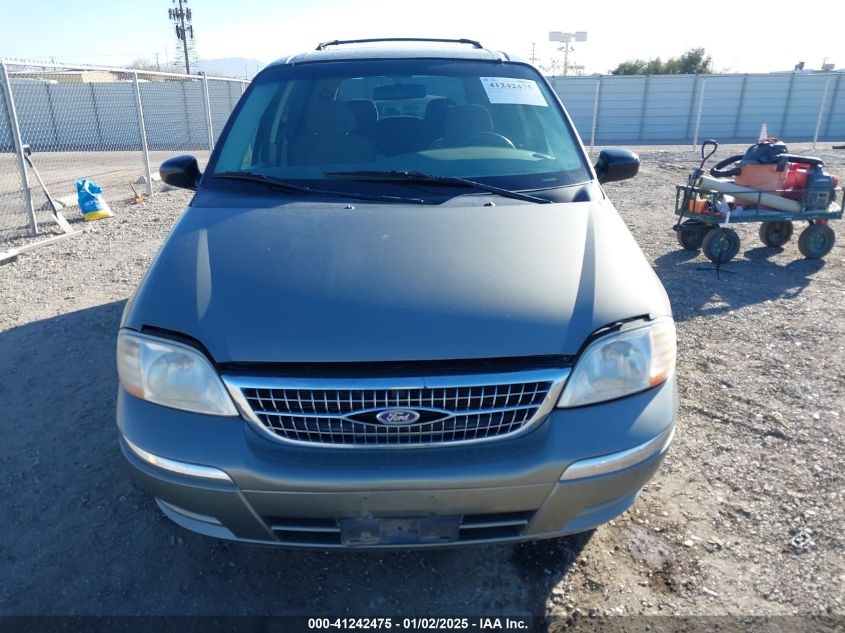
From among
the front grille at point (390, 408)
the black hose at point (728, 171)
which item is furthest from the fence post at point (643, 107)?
the front grille at point (390, 408)

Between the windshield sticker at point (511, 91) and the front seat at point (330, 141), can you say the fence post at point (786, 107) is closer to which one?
the windshield sticker at point (511, 91)

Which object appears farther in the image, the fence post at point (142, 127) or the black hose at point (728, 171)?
the fence post at point (142, 127)

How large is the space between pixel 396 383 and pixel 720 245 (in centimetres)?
530

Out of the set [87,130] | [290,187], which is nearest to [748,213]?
[290,187]

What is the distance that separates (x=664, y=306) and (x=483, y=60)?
6.36 ft

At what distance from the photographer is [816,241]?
622 centimetres

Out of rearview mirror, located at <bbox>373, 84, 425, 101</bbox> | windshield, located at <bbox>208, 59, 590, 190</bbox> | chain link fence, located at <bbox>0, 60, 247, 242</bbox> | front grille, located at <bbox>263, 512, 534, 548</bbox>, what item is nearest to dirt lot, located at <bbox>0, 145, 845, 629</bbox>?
front grille, located at <bbox>263, 512, 534, 548</bbox>

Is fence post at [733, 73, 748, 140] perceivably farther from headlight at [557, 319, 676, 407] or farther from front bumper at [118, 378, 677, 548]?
front bumper at [118, 378, 677, 548]

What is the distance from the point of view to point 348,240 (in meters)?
2.29

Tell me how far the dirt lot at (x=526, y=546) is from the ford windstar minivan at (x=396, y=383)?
43 centimetres

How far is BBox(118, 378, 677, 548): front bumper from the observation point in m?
1.79

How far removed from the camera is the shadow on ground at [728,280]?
5125mm

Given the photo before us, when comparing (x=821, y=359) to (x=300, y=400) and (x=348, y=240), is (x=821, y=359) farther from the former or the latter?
(x=300, y=400)

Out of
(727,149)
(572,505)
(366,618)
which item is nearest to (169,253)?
(366,618)
